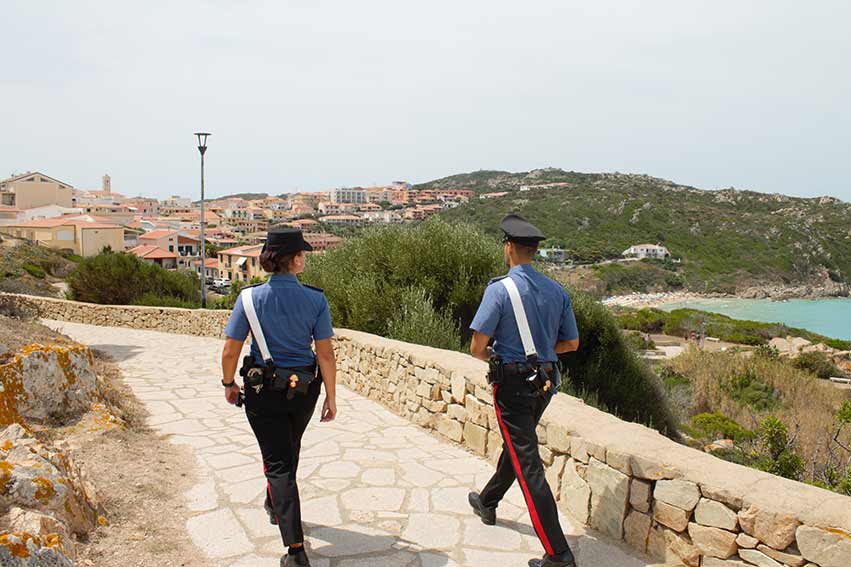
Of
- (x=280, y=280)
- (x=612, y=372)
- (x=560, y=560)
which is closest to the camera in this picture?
(x=560, y=560)

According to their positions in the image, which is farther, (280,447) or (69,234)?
(69,234)

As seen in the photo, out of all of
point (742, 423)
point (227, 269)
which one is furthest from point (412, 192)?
point (742, 423)

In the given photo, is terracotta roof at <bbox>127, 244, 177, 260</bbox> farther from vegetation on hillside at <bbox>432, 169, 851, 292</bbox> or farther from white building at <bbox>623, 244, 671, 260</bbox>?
white building at <bbox>623, 244, 671, 260</bbox>

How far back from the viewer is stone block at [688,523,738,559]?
9.61ft

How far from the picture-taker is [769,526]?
273cm

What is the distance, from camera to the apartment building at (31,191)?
76.8 m

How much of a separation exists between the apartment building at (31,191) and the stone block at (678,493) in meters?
89.3

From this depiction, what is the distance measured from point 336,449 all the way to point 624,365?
225 inches

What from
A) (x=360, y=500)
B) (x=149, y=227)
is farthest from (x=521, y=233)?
(x=149, y=227)

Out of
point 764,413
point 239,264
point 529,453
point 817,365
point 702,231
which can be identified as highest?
point 702,231

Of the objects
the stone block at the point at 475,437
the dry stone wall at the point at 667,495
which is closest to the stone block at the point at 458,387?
the dry stone wall at the point at 667,495

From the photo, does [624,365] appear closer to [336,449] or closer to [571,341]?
[336,449]

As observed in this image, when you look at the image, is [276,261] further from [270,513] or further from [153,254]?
[153,254]

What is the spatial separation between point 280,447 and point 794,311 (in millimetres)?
72492
